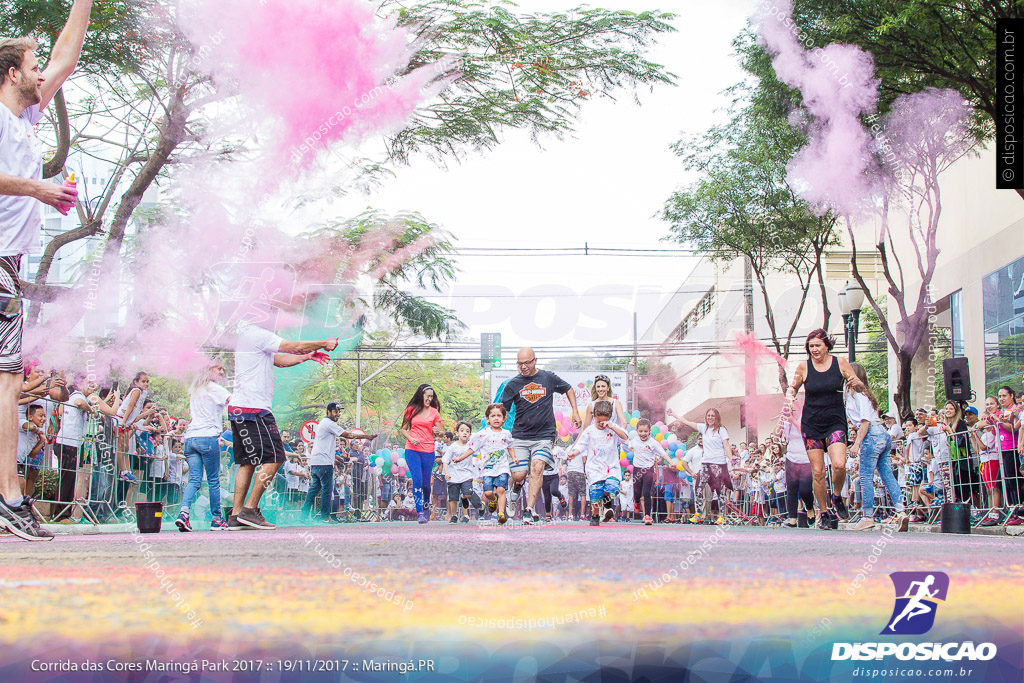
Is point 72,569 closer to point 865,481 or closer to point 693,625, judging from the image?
point 693,625

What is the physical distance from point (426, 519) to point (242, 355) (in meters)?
3.07

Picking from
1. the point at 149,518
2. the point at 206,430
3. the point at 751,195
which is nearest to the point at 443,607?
the point at 149,518

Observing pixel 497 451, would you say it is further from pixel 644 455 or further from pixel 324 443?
pixel 644 455

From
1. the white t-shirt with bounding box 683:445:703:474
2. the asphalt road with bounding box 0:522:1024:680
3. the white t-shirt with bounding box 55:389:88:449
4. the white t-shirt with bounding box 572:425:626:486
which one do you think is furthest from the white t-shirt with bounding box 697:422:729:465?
the asphalt road with bounding box 0:522:1024:680

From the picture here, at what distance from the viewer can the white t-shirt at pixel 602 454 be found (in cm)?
862

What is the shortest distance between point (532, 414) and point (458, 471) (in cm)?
316

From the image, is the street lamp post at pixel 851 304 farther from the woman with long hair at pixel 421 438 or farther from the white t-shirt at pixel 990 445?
the woman with long hair at pixel 421 438

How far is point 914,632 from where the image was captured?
183 centimetres

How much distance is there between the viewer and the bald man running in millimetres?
7375

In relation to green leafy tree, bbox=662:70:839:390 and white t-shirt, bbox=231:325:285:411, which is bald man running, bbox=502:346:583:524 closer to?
green leafy tree, bbox=662:70:839:390

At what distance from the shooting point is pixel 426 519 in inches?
328

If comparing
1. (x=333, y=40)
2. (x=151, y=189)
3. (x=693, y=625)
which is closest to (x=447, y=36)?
(x=333, y=40)

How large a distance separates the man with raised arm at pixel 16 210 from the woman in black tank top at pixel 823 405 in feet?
17.9

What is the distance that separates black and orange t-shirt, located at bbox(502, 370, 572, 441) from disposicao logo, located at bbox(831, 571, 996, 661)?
215 inches
